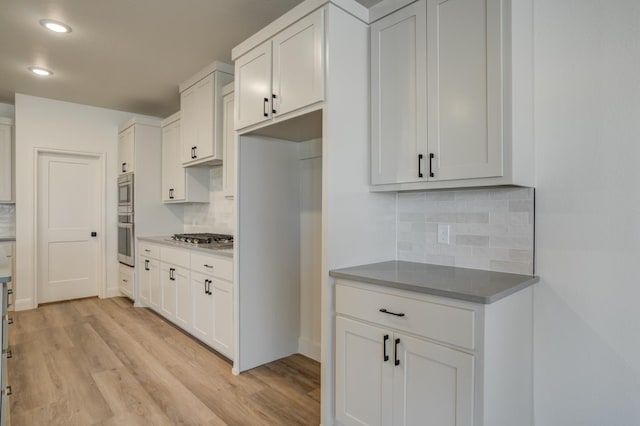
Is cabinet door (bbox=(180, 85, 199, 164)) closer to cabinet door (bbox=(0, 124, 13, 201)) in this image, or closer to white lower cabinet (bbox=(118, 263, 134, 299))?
white lower cabinet (bbox=(118, 263, 134, 299))

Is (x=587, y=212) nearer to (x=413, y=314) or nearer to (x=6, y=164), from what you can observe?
(x=413, y=314)

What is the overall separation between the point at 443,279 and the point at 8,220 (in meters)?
5.59

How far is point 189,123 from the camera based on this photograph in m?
3.85

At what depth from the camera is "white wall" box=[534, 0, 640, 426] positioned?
1.61m

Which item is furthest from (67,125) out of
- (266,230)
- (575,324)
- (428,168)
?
(575,324)

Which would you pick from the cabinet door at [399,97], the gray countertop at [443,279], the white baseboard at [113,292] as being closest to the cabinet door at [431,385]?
the gray countertop at [443,279]

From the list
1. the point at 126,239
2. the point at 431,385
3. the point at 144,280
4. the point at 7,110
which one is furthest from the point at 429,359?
the point at 7,110

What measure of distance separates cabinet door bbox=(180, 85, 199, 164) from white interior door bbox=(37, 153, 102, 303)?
1969 millimetres

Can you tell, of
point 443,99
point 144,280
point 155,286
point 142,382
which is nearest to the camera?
point 443,99

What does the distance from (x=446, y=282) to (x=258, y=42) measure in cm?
188

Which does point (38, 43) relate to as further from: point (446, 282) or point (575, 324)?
point (575, 324)

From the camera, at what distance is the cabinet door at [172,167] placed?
431 centimetres

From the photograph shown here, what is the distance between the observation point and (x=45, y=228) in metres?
4.75

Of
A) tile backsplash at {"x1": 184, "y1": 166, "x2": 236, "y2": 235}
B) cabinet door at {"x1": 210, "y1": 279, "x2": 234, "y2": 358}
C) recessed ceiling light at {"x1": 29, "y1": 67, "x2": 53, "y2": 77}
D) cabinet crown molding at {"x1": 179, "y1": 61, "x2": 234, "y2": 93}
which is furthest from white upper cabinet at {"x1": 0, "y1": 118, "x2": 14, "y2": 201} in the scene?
cabinet door at {"x1": 210, "y1": 279, "x2": 234, "y2": 358}
